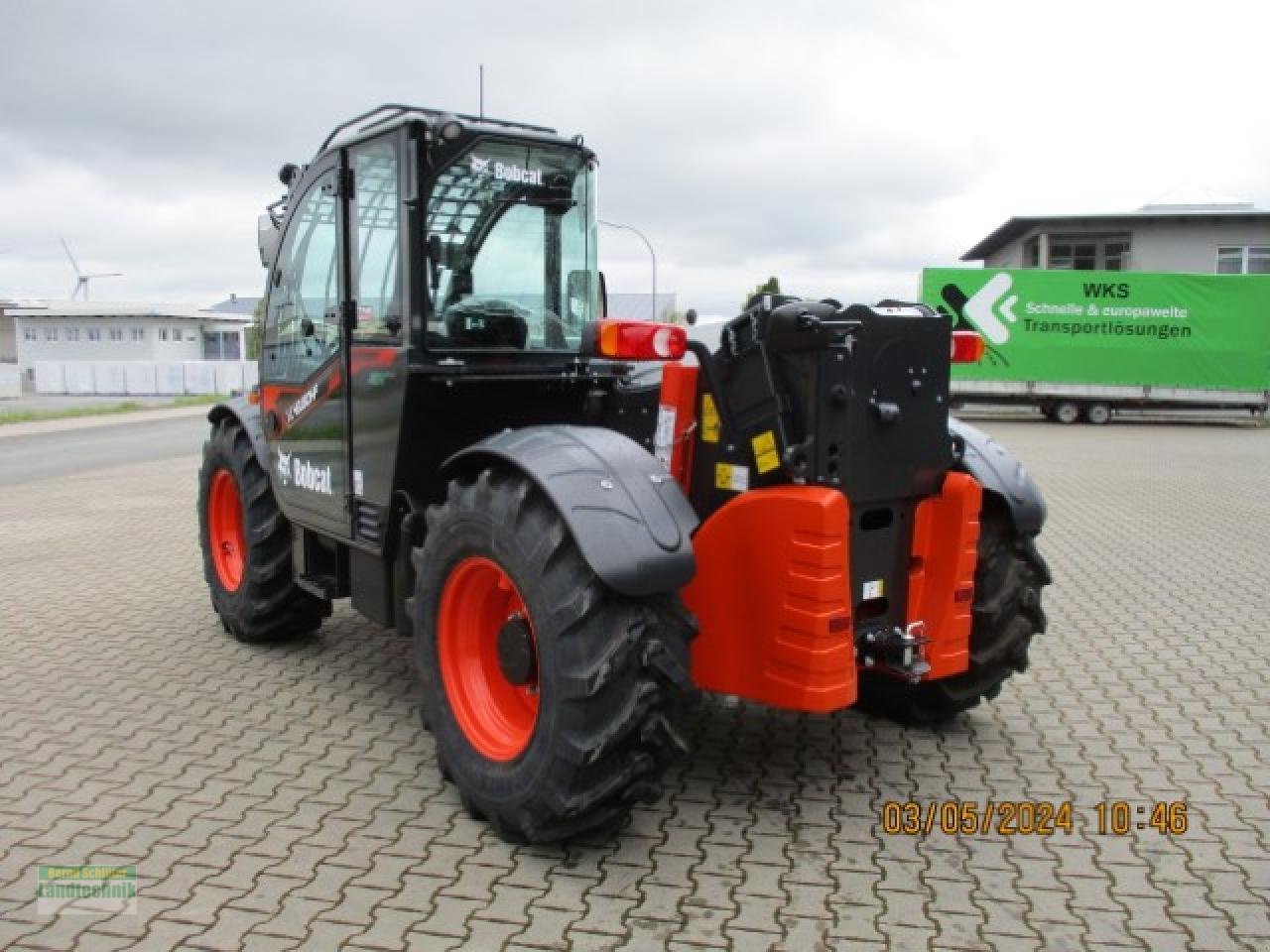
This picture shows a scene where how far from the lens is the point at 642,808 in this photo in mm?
3840

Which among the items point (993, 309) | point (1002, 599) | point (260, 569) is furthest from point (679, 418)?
point (993, 309)

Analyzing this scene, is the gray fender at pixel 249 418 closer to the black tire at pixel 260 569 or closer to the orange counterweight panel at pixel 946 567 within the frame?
the black tire at pixel 260 569

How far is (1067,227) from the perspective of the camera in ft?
97.9

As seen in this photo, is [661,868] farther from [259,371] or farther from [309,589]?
[259,371]

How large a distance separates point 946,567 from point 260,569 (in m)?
3.64

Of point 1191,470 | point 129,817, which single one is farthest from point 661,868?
point 1191,470

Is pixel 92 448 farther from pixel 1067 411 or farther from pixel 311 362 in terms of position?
pixel 1067 411

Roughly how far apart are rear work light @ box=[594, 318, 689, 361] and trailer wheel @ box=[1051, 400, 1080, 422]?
2079 centimetres

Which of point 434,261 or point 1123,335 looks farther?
point 1123,335

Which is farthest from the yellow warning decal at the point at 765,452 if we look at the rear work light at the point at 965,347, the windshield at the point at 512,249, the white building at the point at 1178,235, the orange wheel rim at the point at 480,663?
the white building at the point at 1178,235

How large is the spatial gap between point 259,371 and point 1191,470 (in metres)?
13.4

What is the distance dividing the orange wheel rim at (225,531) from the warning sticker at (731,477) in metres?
3.53

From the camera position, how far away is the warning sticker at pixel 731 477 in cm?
376
